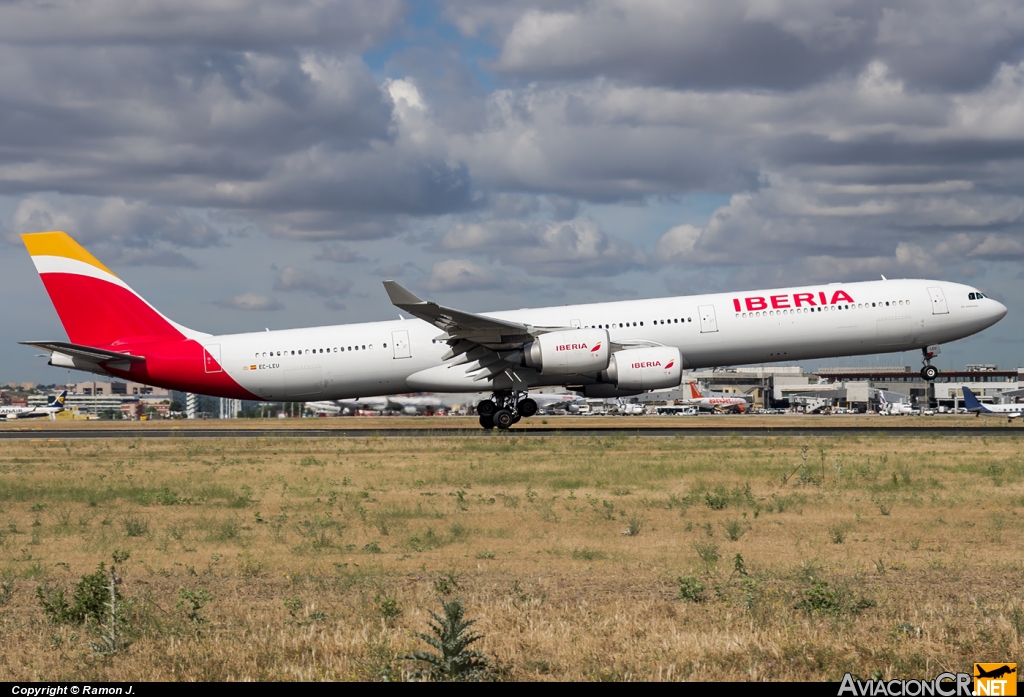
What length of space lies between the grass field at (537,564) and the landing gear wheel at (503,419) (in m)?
11.0

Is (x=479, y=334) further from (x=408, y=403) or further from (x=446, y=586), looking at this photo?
(x=408, y=403)

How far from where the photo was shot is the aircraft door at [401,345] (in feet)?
133

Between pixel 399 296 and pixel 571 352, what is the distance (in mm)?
6620

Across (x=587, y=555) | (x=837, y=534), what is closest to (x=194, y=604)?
(x=587, y=555)

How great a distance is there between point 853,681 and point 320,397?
3642 centimetres

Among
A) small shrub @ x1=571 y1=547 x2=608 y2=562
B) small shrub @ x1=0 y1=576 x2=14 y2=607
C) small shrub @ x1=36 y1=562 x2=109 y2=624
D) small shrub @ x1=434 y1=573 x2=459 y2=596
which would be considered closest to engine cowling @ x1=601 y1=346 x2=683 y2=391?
small shrub @ x1=571 y1=547 x2=608 y2=562

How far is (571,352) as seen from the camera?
36.9 meters

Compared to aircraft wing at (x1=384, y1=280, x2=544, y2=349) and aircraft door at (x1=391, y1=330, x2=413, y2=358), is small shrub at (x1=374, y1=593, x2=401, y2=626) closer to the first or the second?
aircraft wing at (x1=384, y1=280, x2=544, y2=349)

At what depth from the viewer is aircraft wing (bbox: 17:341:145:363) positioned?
39500 mm

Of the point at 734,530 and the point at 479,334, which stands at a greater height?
the point at 479,334

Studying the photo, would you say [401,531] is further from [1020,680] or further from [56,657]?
[1020,680]

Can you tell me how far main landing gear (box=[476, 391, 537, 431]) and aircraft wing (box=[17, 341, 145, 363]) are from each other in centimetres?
1434

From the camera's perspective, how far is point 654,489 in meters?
21.9

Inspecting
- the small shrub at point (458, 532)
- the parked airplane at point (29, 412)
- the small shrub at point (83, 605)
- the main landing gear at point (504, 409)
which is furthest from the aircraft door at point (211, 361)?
the parked airplane at point (29, 412)
